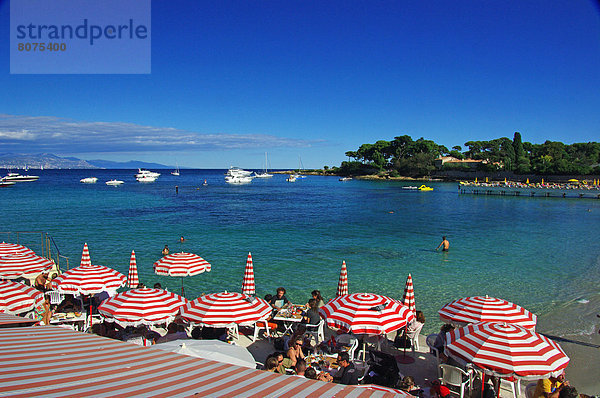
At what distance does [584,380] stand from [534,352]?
12.4 ft

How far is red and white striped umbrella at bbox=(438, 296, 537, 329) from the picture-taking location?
903cm

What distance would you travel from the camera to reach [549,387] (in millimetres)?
6852

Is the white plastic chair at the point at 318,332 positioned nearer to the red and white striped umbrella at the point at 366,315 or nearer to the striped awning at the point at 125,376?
the red and white striped umbrella at the point at 366,315

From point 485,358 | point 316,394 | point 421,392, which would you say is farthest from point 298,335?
point 316,394

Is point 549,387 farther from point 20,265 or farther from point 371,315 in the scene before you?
point 20,265

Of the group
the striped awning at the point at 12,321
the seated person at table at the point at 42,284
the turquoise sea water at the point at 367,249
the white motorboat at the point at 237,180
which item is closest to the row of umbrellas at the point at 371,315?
the striped awning at the point at 12,321

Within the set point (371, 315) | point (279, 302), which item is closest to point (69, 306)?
point (279, 302)

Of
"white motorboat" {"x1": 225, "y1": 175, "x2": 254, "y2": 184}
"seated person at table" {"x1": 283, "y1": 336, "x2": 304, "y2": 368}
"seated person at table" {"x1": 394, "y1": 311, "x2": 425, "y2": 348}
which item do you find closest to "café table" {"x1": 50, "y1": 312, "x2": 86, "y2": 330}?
"seated person at table" {"x1": 283, "y1": 336, "x2": 304, "y2": 368}

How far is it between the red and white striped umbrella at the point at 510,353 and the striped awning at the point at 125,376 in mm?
4223

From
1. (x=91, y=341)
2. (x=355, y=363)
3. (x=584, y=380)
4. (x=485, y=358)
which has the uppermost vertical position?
(x=91, y=341)

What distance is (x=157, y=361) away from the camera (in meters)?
3.94

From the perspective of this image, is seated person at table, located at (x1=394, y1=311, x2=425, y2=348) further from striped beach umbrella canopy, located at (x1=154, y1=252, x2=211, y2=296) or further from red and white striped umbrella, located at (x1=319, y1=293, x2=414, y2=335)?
striped beach umbrella canopy, located at (x1=154, y1=252, x2=211, y2=296)

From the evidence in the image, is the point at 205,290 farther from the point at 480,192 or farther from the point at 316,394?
the point at 480,192

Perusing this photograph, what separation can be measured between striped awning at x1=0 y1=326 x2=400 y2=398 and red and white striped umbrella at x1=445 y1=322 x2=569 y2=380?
4.22 m
